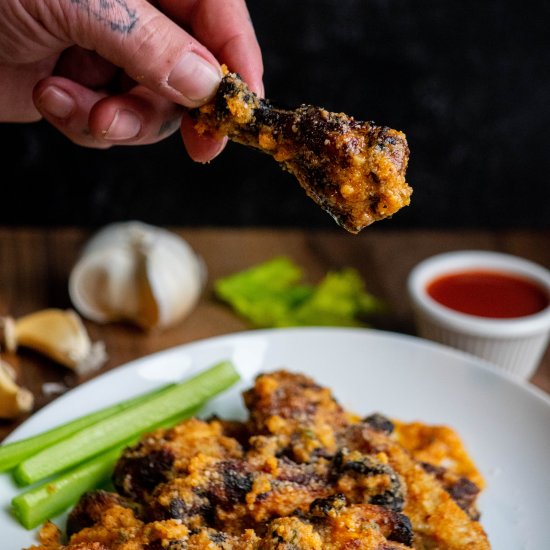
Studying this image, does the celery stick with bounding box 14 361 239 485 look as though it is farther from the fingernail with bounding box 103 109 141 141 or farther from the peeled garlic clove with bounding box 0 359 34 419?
the fingernail with bounding box 103 109 141 141

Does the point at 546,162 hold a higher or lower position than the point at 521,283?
higher

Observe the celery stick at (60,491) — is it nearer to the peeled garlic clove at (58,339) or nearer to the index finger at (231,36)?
the peeled garlic clove at (58,339)

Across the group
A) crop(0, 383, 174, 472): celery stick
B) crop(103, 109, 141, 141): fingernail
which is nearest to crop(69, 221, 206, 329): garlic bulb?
crop(0, 383, 174, 472): celery stick

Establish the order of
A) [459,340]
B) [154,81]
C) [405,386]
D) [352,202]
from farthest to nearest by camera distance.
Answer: [459,340] → [405,386] → [154,81] → [352,202]

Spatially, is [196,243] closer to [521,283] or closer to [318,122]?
[521,283]

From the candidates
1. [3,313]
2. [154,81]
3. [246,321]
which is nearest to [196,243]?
[246,321]

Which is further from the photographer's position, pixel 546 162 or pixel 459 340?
pixel 546 162

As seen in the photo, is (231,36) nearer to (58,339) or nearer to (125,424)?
(125,424)
